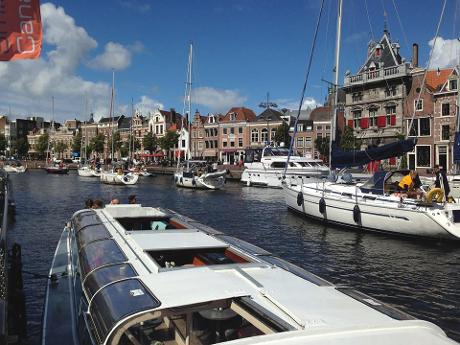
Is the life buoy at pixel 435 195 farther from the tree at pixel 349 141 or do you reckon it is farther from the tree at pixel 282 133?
the tree at pixel 282 133

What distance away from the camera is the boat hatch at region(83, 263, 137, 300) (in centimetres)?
520

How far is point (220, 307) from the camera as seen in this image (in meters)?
4.27

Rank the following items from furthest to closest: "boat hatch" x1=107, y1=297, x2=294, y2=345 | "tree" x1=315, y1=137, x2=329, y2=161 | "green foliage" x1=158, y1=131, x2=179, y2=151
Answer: "green foliage" x1=158, y1=131, x2=179, y2=151 → "tree" x1=315, y1=137, x2=329, y2=161 → "boat hatch" x1=107, y1=297, x2=294, y2=345

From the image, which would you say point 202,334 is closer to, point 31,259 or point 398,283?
point 398,283

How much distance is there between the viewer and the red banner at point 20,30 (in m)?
7.98

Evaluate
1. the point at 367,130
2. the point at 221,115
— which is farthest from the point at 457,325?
the point at 221,115

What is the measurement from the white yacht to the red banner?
3686cm

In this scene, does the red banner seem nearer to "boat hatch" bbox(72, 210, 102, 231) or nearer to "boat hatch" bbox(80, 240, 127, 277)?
"boat hatch" bbox(72, 210, 102, 231)

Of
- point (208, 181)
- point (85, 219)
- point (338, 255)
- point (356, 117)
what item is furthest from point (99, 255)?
point (356, 117)

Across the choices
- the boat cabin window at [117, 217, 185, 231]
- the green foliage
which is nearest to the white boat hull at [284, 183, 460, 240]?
the boat cabin window at [117, 217, 185, 231]

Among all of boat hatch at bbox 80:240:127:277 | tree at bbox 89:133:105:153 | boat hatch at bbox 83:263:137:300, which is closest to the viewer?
boat hatch at bbox 83:263:137:300

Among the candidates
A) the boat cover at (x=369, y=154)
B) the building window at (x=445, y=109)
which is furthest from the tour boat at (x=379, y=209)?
the building window at (x=445, y=109)

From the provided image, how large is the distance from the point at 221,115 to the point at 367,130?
3755cm

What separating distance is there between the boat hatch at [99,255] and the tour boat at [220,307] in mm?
22
